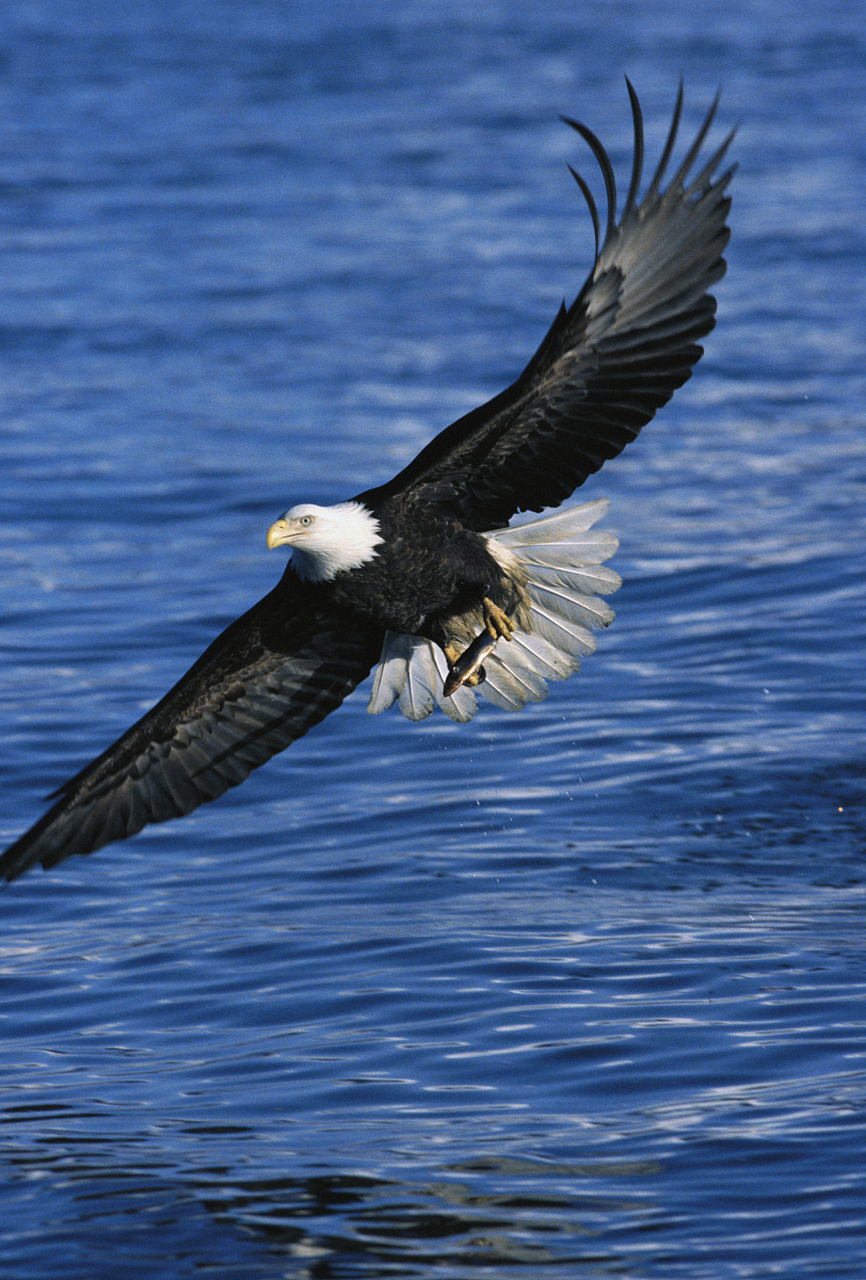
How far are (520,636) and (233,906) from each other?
1202 millimetres

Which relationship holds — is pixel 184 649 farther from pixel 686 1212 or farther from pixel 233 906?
pixel 686 1212

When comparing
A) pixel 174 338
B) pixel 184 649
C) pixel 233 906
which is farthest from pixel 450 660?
pixel 174 338

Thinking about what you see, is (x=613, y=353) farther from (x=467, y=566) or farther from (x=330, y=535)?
(x=330, y=535)

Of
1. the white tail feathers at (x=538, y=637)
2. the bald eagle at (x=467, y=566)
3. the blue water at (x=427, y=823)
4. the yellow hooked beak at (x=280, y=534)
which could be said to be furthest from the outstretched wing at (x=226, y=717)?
the blue water at (x=427, y=823)

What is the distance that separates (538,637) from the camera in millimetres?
6109

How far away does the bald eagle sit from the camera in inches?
217

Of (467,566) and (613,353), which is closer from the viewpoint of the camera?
(613,353)

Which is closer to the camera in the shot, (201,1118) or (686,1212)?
(686,1212)

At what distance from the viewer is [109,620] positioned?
29.6 feet

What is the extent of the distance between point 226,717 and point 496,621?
908 millimetres

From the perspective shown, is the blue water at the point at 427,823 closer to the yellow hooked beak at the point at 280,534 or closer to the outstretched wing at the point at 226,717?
the outstretched wing at the point at 226,717

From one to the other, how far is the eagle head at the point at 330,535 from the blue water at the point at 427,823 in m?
1.13

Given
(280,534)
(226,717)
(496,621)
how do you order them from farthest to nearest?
(226,717) → (496,621) → (280,534)

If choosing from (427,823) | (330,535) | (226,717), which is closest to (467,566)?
(330,535)
